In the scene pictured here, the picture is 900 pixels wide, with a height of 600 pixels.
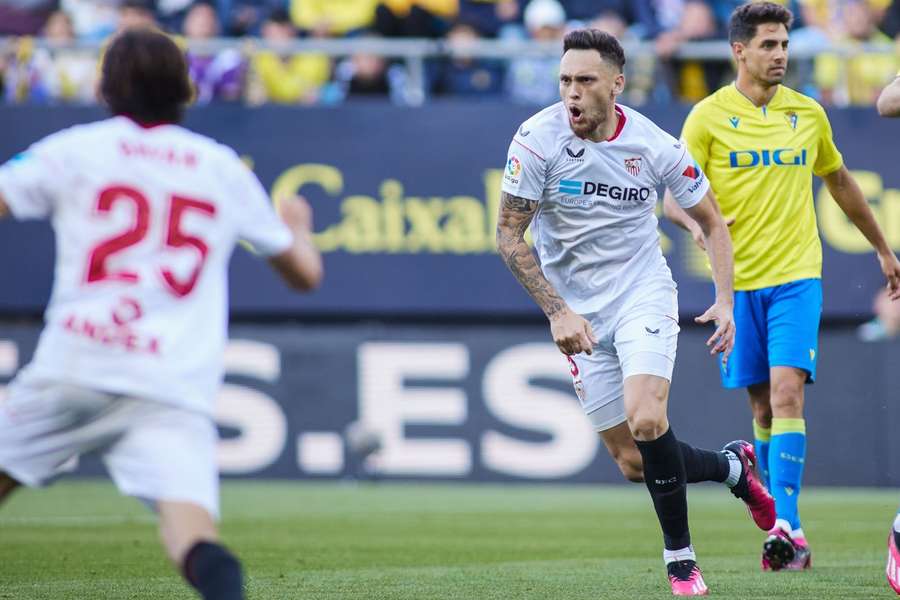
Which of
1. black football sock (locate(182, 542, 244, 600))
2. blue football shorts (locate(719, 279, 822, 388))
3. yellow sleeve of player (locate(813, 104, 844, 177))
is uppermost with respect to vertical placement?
yellow sleeve of player (locate(813, 104, 844, 177))

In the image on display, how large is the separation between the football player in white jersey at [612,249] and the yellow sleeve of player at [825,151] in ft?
5.21

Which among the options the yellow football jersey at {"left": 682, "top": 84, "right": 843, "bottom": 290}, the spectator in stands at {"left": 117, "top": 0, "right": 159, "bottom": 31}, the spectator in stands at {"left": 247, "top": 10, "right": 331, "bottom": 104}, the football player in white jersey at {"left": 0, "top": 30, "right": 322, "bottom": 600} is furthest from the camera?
the spectator in stands at {"left": 247, "top": 10, "right": 331, "bottom": 104}

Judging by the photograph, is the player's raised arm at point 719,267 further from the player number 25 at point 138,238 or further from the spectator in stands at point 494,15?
the spectator in stands at point 494,15

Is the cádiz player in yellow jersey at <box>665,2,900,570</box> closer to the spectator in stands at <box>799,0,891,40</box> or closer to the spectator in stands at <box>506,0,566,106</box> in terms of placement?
the spectator in stands at <box>506,0,566,106</box>

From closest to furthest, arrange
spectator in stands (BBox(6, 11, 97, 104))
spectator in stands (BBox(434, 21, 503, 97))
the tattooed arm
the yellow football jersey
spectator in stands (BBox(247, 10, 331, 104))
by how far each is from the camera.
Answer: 1. the tattooed arm
2. the yellow football jersey
3. spectator in stands (BBox(6, 11, 97, 104))
4. spectator in stands (BBox(247, 10, 331, 104))
5. spectator in stands (BBox(434, 21, 503, 97))

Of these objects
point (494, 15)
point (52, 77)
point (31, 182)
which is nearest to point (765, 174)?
point (31, 182)

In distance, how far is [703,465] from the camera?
7.74 m

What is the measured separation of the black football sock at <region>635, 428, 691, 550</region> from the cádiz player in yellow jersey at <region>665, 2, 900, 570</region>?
4.30 feet

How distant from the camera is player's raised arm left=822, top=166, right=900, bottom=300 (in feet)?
28.1

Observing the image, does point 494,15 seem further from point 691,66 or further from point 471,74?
point 691,66

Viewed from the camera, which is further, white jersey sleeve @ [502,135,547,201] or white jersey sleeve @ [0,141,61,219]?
white jersey sleeve @ [502,135,547,201]

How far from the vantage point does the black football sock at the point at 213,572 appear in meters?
4.41

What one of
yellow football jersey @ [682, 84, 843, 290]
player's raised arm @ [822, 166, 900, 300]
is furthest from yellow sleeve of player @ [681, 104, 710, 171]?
player's raised arm @ [822, 166, 900, 300]

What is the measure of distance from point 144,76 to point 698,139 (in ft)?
14.7
